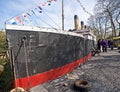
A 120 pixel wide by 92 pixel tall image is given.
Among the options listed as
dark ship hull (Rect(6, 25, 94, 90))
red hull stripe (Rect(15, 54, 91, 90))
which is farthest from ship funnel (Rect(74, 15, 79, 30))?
dark ship hull (Rect(6, 25, 94, 90))

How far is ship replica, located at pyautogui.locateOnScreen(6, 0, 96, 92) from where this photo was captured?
731 centimetres

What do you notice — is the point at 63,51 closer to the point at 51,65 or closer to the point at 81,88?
the point at 51,65

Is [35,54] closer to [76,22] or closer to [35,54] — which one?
[35,54]

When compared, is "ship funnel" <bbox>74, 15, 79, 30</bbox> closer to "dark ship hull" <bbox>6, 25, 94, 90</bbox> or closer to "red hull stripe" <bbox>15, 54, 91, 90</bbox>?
"red hull stripe" <bbox>15, 54, 91, 90</bbox>

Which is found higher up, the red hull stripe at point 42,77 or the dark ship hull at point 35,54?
the dark ship hull at point 35,54

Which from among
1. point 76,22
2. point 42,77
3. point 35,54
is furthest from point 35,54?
point 76,22

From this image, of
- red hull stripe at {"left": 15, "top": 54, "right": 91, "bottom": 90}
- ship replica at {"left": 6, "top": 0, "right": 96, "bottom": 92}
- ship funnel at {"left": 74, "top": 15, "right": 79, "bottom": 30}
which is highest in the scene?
ship funnel at {"left": 74, "top": 15, "right": 79, "bottom": 30}

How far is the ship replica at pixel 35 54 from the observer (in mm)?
7312

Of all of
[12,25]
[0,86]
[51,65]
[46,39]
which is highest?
[12,25]

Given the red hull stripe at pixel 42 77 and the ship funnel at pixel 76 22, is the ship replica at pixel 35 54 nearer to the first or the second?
the red hull stripe at pixel 42 77

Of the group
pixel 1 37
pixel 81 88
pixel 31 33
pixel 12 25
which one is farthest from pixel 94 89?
pixel 1 37

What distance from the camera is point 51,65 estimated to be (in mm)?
8828

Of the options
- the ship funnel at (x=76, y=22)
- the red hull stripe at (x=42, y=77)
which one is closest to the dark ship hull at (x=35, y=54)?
the red hull stripe at (x=42, y=77)

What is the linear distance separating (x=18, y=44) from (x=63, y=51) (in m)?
3.28
